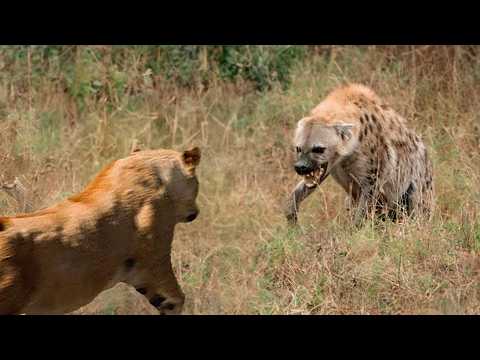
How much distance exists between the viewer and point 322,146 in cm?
721

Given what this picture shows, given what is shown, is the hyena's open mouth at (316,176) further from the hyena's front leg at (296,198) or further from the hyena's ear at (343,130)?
the hyena's ear at (343,130)

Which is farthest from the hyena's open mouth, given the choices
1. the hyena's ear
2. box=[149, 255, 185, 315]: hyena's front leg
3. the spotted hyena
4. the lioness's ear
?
box=[149, 255, 185, 315]: hyena's front leg

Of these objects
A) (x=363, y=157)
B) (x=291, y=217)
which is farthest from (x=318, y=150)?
(x=291, y=217)

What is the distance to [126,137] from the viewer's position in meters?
8.34

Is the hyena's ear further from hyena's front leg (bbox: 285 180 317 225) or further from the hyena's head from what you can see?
hyena's front leg (bbox: 285 180 317 225)

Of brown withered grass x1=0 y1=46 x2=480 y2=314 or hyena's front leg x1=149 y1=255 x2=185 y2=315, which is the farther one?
brown withered grass x1=0 y1=46 x2=480 y2=314

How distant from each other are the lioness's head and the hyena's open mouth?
2.33 meters

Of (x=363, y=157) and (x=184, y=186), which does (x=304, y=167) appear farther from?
(x=184, y=186)

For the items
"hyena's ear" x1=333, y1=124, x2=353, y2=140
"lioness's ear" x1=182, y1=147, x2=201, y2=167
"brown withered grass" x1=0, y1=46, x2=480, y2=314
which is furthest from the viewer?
"hyena's ear" x1=333, y1=124, x2=353, y2=140

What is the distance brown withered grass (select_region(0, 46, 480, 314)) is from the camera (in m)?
6.00

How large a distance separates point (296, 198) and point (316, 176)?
258 millimetres

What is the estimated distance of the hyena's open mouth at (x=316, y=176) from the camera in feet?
23.8

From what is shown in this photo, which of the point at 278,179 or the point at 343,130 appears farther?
the point at 278,179

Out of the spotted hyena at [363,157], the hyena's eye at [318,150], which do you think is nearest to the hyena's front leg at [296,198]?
the spotted hyena at [363,157]
